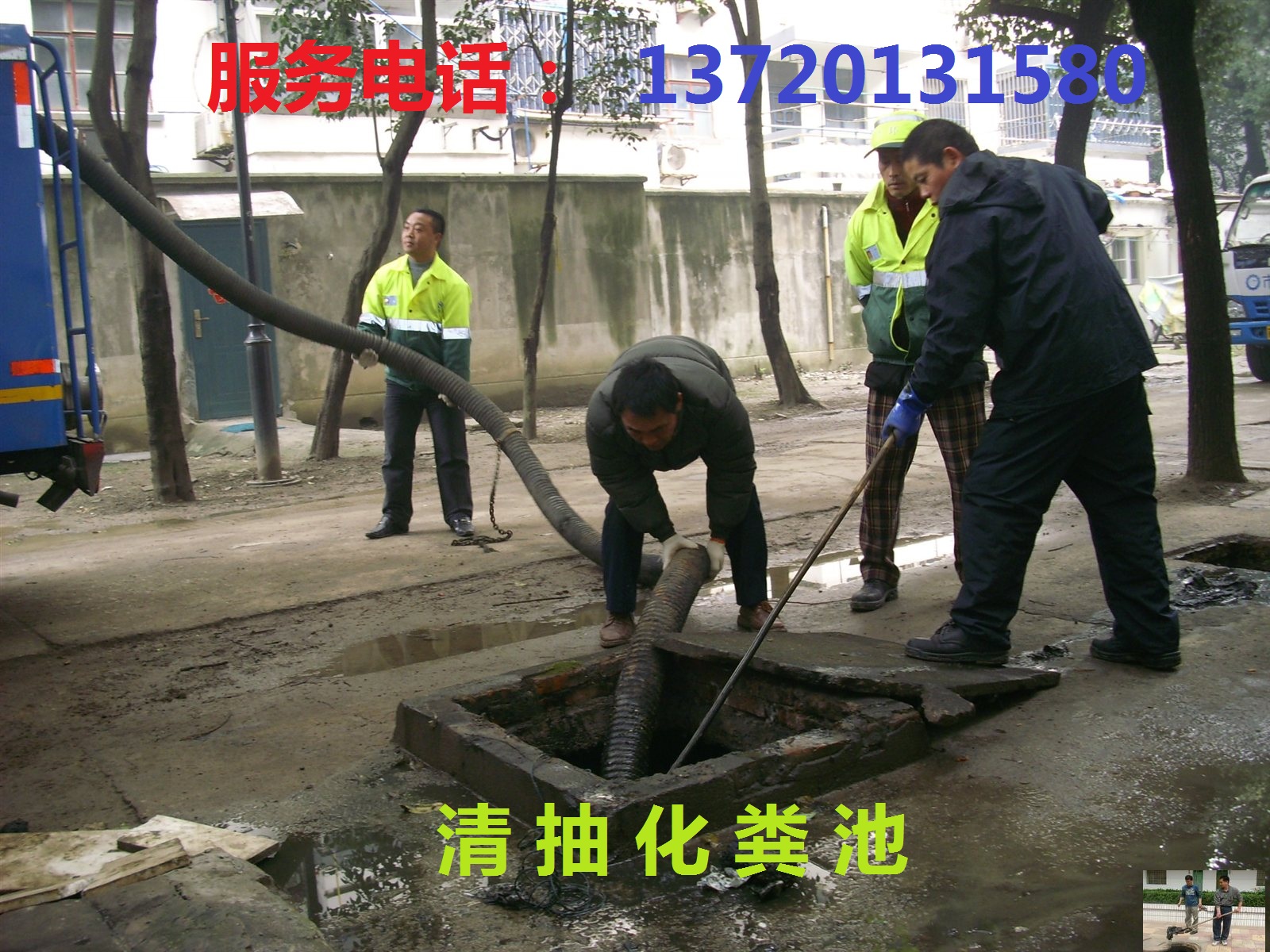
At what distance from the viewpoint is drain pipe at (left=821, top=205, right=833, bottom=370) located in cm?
1761

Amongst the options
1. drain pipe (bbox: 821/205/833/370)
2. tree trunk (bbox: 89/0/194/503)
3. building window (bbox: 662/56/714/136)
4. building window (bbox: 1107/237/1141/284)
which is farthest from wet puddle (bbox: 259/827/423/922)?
building window (bbox: 1107/237/1141/284)

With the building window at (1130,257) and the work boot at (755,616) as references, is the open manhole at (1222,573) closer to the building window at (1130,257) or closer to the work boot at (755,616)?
the work boot at (755,616)

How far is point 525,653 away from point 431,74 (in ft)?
23.3

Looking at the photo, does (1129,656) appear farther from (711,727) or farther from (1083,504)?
(711,727)

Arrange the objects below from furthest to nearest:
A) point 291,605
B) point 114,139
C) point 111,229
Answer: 1. point 111,229
2. point 114,139
3. point 291,605

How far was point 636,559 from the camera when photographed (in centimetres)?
423

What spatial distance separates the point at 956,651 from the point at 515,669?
1.47 meters

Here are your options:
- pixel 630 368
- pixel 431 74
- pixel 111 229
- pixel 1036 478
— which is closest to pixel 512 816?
pixel 630 368

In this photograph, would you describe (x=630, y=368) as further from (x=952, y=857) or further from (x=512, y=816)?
(x=952, y=857)

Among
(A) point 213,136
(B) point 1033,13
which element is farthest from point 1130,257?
(A) point 213,136

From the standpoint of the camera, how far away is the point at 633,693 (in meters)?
3.46

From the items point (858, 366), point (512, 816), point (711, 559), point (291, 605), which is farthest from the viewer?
point (858, 366)

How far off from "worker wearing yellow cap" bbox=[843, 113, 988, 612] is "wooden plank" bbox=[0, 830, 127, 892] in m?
2.79

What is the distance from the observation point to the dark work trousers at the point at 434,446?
6.32 metres
